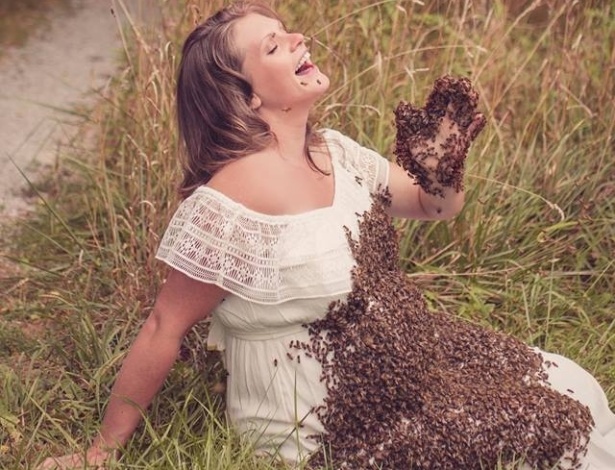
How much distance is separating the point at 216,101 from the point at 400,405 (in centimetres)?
81

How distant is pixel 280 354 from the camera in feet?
8.32

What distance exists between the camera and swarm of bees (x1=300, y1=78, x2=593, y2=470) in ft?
8.25

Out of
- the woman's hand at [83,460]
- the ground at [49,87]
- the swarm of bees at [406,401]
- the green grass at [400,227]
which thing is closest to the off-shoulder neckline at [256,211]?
the swarm of bees at [406,401]

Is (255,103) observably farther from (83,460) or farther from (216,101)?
(83,460)

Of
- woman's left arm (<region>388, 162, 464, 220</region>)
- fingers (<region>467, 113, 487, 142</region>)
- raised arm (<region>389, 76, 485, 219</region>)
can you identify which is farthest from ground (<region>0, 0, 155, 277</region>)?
fingers (<region>467, 113, 487, 142</region>)

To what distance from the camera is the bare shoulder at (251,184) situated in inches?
95.7

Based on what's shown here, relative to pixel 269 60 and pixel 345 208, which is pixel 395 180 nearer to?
pixel 345 208

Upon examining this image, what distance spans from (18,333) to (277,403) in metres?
1.01

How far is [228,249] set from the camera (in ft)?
7.98

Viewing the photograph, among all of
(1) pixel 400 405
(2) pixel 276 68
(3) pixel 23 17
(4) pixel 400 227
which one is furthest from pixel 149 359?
(3) pixel 23 17

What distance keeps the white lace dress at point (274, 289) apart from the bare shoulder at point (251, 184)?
0.06 ft

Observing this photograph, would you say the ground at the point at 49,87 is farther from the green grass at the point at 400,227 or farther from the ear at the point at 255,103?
the ear at the point at 255,103

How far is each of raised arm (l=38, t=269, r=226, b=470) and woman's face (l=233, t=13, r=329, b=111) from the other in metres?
0.44

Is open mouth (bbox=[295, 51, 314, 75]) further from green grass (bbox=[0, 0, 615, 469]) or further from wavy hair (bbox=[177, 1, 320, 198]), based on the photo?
green grass (bbox=[0, 0, 615, 469])
